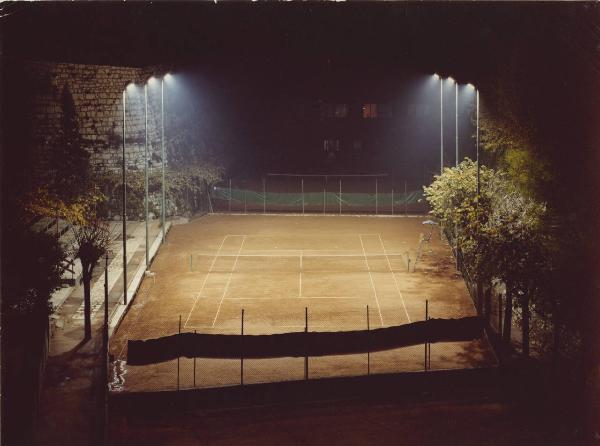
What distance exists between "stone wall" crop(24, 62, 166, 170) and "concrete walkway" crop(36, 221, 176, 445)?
1773 cm

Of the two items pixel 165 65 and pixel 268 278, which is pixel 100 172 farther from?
pixel 268 278

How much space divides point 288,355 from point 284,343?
1.17 ft

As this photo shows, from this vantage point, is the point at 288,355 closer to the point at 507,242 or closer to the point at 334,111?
the point at 507,242

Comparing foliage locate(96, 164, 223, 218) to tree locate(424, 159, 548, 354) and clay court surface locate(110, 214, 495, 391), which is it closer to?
clay court surface locate(110, 214, 495, 391)

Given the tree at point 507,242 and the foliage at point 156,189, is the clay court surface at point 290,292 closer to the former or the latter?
the tree at point 507,242

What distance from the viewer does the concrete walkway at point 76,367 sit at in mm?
19625

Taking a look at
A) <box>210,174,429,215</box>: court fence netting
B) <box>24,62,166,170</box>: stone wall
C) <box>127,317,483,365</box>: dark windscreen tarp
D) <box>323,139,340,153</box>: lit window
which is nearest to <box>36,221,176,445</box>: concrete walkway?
<box>127,317,483,365</box>: dark windscreen tarp

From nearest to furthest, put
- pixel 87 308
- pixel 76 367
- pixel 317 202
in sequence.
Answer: pixel 76 367
pixel 87 308
pixel 317 202

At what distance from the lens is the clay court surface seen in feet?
80.3

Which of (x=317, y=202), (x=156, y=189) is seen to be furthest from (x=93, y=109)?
(x=317, y=202)

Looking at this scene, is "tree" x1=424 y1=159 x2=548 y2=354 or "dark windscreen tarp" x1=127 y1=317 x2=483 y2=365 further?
"tree" x1=424 y1=159 x2=548 y2=354

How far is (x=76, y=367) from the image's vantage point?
24.6m

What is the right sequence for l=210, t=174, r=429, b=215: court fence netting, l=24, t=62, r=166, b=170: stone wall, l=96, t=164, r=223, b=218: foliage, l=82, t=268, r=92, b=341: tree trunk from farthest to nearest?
l=210, t=174, r=429, b=215: court fence netting, l=24, t=62, r=166, b=170: stone wall, l=96, t=164, r=223, b=218: foliage, l=82, t=268, r=92, b=341: tree trunk

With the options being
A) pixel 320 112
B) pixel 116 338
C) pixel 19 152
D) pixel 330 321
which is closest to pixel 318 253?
pixel 330 321
